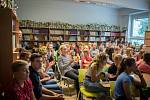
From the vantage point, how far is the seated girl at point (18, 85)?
6.30ft

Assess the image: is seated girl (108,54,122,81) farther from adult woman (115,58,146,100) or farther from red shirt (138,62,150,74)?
adult woman (115,58,146,100)

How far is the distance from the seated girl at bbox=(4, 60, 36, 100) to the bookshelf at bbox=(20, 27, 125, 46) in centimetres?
650

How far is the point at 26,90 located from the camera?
215 cm

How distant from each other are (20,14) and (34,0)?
0.89 m

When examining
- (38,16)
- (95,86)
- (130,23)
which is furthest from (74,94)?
(130,23)

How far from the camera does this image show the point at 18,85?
2037 mm

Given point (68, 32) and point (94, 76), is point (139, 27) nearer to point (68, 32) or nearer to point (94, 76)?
point (68, 32)

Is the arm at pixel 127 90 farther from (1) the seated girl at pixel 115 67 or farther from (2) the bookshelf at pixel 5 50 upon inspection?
(2) the bookshelf at pixel 5 50

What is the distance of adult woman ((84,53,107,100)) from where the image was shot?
3.43 meters

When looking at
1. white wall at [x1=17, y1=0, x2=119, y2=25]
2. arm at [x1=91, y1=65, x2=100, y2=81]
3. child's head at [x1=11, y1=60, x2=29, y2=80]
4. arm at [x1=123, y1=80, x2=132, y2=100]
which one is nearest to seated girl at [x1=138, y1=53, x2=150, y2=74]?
arm at [x1=91, y1=65, x2=100, y2=81]

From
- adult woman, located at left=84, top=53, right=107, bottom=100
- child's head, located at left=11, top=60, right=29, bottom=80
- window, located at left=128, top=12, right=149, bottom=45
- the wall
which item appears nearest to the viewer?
child's head, located at left=11, top=60, right=29, bottom=80

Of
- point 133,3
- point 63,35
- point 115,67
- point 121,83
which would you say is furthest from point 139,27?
point 121,83

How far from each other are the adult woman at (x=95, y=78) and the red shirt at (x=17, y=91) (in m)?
1.46

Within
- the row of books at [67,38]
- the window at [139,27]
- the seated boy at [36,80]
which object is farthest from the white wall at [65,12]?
the seated boy at [36,80]
